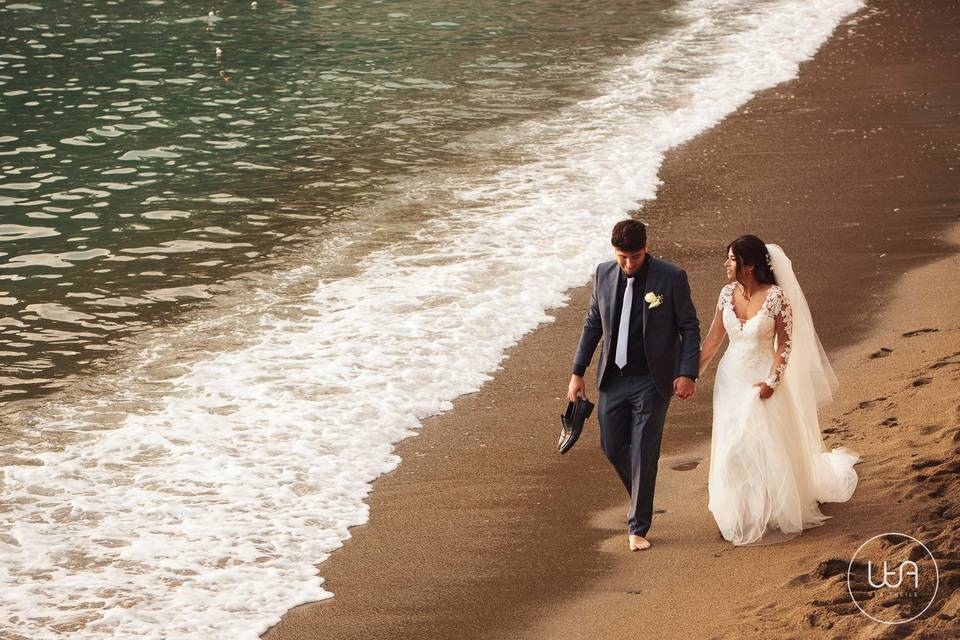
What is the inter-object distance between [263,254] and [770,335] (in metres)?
8.38

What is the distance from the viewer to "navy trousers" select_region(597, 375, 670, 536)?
6633 millimetres

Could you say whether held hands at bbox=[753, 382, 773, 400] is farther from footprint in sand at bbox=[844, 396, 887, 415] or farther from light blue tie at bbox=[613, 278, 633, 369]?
footprint in sand at bbox=[844, 396, 887, 415]

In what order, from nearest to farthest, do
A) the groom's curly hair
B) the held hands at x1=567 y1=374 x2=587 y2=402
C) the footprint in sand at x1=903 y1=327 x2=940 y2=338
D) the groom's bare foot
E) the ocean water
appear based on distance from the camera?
the groom's curly hair → the groom's bare foot → the held hands at x1=567 y1=374 x2=587 y2=402 → the ocean water → the footprint in sand at x1=903 y1=327 x2=940 y2=338

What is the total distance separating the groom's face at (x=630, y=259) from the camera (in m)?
6.48

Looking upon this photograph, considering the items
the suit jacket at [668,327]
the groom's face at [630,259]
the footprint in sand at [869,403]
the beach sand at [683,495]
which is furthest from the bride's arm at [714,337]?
the footprint in sand at [869,403]

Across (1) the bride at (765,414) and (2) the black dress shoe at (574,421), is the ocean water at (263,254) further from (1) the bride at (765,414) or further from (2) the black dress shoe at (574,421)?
(1) the bride at (765,414)

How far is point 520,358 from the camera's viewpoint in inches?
407

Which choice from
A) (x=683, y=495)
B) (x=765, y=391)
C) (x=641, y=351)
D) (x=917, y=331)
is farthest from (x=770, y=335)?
(x=917, y=331)

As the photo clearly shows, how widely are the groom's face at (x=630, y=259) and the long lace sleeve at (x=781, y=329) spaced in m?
0.87

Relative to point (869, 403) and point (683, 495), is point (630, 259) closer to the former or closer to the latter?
point (683, 495)

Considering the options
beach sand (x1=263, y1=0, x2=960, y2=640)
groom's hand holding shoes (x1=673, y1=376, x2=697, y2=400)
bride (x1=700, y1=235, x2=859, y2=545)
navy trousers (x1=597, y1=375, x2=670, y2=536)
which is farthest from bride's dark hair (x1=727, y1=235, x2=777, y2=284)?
beach sand (x1=263, y1=0, x2=960, y2=640)

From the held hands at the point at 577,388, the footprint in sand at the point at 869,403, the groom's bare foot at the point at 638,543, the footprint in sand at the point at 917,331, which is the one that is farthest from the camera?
the footprint in sand at the point at 917,331

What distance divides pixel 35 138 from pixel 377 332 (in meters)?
10.5

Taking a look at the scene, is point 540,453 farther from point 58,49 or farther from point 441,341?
point 58,49
